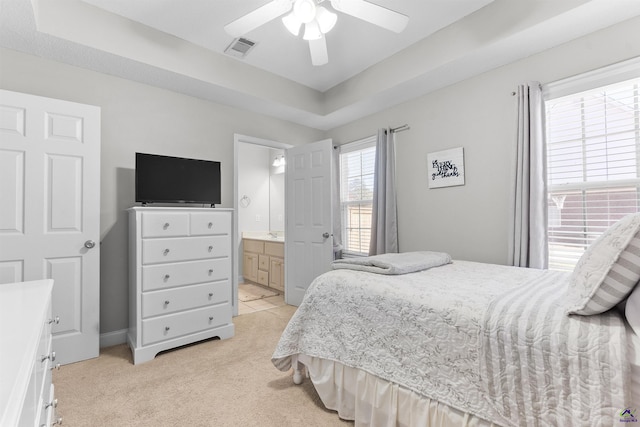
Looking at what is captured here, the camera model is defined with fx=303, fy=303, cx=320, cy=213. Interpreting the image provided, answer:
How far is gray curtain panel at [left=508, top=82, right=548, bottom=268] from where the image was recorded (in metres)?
2.34

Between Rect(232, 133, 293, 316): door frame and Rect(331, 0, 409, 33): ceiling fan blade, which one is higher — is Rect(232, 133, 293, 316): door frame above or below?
below

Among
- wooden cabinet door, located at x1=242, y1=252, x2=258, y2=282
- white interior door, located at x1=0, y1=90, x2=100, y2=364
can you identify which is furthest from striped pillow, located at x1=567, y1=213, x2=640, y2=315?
wooden cabinet door, located at x1=242, y1=252, x2=258, y2=282

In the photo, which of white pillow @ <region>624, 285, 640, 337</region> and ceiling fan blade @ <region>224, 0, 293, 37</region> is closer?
white pillow @ <region>624, 285, 640, 337</region>

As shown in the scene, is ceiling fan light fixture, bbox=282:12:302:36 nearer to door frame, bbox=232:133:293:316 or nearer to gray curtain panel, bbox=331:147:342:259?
door frame, bbox=232:133:293:316

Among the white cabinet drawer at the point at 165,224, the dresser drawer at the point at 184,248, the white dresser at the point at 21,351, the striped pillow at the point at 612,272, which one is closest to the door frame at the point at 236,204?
the dresser drawer at the point at 184,248

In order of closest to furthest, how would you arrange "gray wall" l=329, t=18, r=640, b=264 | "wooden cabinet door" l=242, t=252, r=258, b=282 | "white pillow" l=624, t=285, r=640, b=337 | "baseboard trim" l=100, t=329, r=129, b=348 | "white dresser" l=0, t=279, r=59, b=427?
"white dresser" l=0, t=279, r=59, b=427, "white pillow" l=624, t=285, r=640, b=337, "gray wall" l=329, t=18, r=640, b=264, "baseboard trim" l=100, t=329, r=129, b=348, "wooden cabinet door" l=242, t=252, r=258, b=282

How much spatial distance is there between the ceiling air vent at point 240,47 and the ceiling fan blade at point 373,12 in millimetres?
1125

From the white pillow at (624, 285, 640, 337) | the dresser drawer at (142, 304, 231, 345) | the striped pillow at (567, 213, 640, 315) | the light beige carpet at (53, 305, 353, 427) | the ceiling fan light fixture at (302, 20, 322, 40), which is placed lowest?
the light beige carpet at (53, 305, 353, 427)

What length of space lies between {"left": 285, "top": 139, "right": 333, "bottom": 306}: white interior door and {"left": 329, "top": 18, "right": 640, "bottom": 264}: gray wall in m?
0.85

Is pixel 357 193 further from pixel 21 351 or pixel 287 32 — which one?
pixel 21 351

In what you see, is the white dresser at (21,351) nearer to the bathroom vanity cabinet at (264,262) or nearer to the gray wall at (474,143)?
the gray wall at (474,143)

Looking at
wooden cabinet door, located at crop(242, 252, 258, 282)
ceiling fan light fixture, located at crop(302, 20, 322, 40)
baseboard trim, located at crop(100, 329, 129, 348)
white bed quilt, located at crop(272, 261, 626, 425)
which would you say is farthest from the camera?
wooden cabinet door, located at crop(242, 252, 258, 282)

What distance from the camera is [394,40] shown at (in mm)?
2760

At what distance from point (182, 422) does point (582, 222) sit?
2997mm
